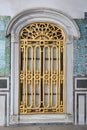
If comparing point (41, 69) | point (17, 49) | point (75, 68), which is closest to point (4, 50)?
point (17, 49)

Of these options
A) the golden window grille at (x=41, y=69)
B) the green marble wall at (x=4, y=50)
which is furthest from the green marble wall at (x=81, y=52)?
the green marble wall at (x=4, y=50)

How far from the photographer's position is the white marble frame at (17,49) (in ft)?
20.6

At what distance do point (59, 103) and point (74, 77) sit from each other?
56 cm

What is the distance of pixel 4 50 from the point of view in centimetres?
629

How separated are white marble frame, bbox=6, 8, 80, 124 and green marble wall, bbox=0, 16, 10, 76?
0.07 m

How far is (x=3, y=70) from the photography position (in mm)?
6289

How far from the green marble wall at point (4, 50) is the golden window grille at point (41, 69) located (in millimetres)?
245

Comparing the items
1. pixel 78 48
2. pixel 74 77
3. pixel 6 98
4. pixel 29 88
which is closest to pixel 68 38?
pixel 78 48

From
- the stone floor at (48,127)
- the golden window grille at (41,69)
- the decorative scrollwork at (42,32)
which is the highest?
the decorative scrollwork at (42,32)

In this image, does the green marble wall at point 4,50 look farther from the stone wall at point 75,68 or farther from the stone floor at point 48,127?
the stone floor at point 48,127

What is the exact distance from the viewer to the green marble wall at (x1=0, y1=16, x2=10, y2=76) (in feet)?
20.6
